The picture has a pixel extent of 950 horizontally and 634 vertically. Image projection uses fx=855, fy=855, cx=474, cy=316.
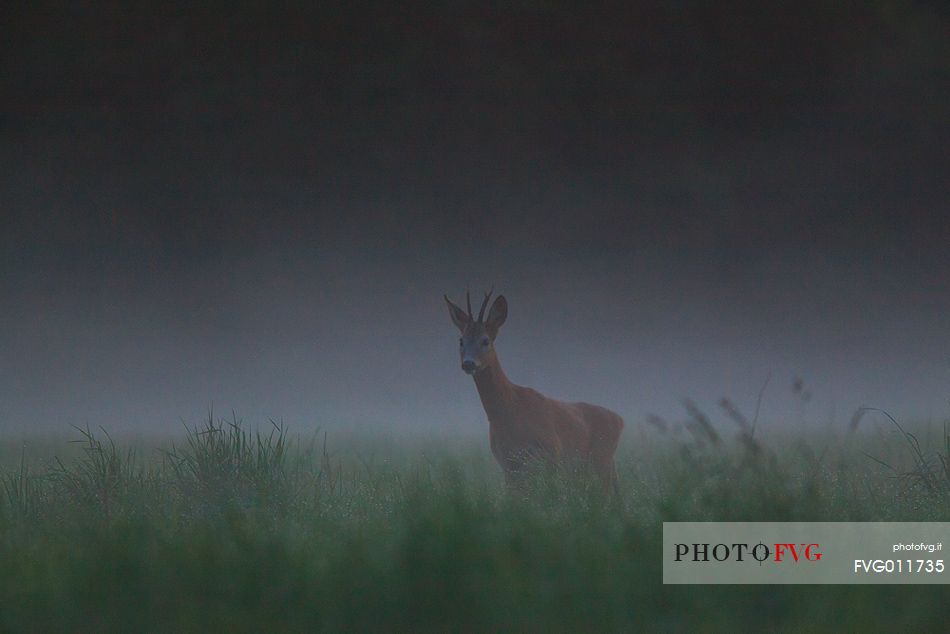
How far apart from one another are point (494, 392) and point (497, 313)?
823 mm

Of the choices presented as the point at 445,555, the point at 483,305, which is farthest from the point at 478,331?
the point at 445,555

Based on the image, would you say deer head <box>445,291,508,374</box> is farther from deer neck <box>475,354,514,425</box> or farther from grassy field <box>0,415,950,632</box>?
grassy field <box>0,415,950,632</box>

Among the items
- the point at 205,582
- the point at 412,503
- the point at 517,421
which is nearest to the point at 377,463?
the point at 517,421

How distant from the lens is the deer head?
27.6 feet

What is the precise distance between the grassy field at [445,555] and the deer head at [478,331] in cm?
195

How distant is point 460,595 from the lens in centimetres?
325

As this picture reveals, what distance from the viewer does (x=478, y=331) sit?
340 inches

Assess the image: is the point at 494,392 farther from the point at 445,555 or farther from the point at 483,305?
the point at 445,555

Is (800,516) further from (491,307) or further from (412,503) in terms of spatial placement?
(491,307)

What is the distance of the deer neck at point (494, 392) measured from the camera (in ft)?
28.1

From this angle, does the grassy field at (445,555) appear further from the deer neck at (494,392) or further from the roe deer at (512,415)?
the deer neck at (494,392)

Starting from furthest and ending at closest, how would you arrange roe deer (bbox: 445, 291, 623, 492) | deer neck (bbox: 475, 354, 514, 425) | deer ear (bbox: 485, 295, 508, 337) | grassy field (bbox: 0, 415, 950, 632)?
deer ear (bbox: 485, 295, 508, 337)
deer neck (bbox: 475, 354, 514, 425)
roe deer (bbox: 445, 291, 623, 492)
grassy field (bbox: 0, 415, 950, 632)

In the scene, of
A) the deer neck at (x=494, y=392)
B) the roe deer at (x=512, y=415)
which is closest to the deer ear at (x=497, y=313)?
the roe deer at (x=512, y=415)

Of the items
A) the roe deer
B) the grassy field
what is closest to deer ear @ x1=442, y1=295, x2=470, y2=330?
the roe deer
